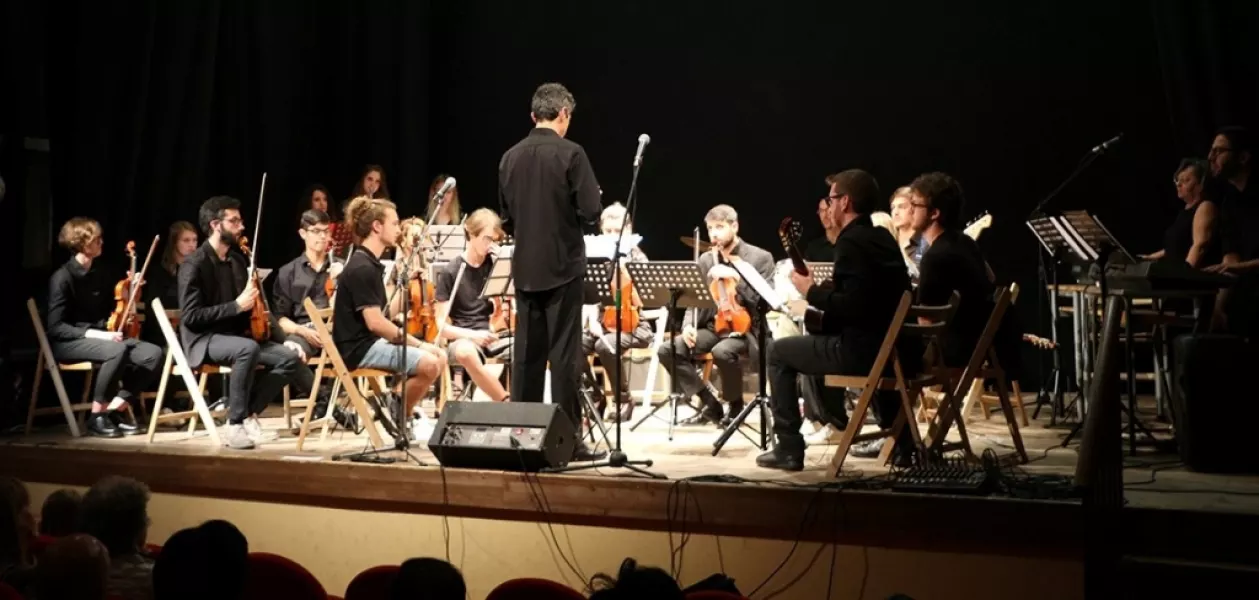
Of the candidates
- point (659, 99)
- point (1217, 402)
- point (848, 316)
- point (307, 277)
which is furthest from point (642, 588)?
point (659, 99)

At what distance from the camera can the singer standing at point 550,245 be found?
17.1 ft

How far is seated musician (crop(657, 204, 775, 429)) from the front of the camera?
7086mm

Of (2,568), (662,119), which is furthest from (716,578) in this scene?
(662,119)

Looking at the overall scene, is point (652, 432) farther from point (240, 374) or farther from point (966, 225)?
point (966, 225)

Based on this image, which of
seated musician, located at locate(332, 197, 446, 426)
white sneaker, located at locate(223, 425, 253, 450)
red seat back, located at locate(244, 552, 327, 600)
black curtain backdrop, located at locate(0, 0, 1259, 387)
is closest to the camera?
red seat back, located at locate(244, 552, 327, 600)

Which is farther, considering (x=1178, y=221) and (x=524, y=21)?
(x=524, y=21)

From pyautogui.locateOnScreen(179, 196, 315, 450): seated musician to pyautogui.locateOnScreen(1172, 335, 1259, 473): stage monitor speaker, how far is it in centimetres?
426

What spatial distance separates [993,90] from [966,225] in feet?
3.31

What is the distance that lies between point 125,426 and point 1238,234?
5.87 meters

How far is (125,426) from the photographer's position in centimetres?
664

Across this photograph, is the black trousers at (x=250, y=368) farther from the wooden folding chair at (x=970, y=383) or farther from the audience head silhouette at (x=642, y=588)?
the audience head silhouette at (x=642, y=588)

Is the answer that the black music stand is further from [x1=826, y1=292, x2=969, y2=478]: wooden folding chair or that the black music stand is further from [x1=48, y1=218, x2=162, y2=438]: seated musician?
[x1=48, y1=218, x2=162, y2=438]: seated musician

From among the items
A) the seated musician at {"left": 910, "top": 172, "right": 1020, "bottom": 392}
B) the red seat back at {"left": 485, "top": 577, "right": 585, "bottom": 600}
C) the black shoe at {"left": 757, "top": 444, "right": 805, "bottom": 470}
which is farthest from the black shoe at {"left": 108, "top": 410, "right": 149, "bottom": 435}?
the red seat back at {"left": 485, "top": 577, "right": 585, "bottom": 600}

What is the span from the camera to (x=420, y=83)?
10102mm
